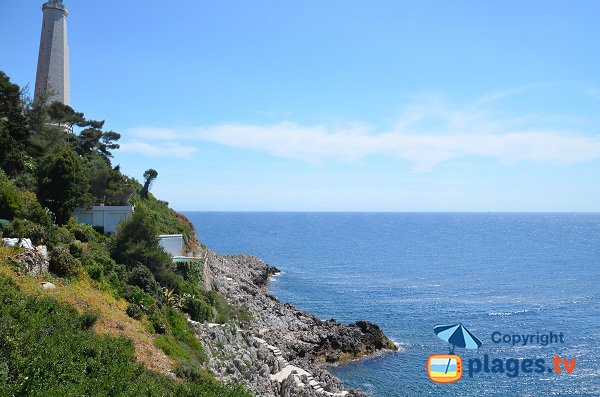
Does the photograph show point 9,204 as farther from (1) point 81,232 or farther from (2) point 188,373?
(2) point 188,373

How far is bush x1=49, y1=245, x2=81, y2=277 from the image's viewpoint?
66.3 ft

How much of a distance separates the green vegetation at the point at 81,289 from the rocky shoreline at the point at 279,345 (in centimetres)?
→ 183

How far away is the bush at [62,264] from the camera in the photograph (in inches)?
796

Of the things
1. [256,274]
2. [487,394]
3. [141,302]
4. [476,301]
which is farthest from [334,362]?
[256,274]

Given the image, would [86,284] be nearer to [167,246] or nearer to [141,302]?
[141,302]

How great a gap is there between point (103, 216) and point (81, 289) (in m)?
14.1

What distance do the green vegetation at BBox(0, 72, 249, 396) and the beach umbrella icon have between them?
490 inches

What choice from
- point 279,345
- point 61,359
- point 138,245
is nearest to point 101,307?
point 61,359

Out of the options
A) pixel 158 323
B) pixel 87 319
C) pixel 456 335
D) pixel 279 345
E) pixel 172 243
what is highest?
pixel 172 243

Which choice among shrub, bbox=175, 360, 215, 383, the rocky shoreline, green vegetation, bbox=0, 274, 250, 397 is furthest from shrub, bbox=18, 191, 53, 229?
shrub, bbox=175, 360, 215, 383

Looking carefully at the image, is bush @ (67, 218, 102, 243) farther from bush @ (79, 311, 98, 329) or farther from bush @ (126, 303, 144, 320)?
bush @ (79, 311, 98, 329)

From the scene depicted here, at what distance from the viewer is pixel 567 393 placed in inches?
1128

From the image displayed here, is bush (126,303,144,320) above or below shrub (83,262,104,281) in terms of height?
below

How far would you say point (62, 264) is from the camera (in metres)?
20.4
